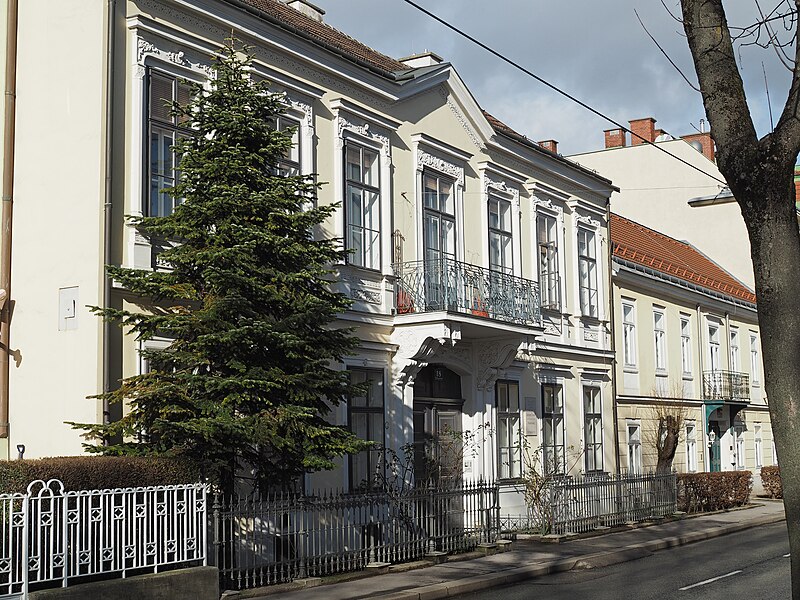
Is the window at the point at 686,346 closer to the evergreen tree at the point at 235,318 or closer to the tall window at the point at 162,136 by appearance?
the evergreen tree at the point at 235,318

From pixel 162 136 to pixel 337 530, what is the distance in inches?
235

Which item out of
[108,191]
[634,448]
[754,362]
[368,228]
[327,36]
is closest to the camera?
[108,191]

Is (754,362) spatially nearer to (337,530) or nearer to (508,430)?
(508,430)

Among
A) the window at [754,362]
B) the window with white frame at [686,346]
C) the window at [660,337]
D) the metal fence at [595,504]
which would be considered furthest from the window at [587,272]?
the window at [754,362]

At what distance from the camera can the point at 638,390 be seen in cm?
2877

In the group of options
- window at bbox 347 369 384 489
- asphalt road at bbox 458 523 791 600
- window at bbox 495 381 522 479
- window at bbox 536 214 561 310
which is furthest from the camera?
window at bbox 536 214 561 310

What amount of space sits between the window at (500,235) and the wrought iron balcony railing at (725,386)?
1296 cm

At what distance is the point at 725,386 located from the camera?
34344 mm

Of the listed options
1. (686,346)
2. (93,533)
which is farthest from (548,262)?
(93,533)

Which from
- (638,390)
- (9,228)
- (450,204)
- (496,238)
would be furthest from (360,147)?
(638,390)

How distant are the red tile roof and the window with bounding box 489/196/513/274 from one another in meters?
3.58

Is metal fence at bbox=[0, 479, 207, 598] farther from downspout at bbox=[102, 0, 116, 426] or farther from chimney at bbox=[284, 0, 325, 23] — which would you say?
chimney at bbox=[284, 0, 325, 23]

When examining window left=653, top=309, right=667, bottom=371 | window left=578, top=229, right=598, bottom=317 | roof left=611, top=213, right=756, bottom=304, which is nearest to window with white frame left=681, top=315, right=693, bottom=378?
roof left=611, top=213, right=756, bottom=304

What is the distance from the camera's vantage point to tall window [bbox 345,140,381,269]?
1812 cm
